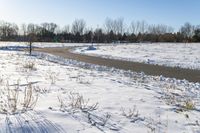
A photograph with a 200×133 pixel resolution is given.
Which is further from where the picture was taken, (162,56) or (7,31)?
(7,31)

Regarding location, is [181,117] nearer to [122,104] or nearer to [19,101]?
[122,104]

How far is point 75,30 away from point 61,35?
6.39m

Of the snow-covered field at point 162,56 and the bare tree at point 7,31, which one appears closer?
the snow-covered field at point 162,56

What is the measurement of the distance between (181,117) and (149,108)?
706mm

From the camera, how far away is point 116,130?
4668 mm

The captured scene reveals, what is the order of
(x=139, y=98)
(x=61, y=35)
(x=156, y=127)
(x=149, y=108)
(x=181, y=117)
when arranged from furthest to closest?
(x=61, y=35) → (x=139, y=98) → (x=149, y=108) → (x=181, y=117) → (x=156, y=127)

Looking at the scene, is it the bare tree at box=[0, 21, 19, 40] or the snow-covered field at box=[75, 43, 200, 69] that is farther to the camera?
the bare tree at box=[0, 21, 19, 40]

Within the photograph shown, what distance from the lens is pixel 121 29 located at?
133625mm

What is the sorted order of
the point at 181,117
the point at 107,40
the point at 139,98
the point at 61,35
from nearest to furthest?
the point at 181,117 → the point at 139,98 → the point at 107,40 → the point at 61,35

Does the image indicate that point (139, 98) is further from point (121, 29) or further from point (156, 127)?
point (121, 29)

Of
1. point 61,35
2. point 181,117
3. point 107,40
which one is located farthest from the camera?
point 61,35

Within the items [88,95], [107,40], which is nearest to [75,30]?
[107,40]

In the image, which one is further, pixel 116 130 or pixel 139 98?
pixel 139 98

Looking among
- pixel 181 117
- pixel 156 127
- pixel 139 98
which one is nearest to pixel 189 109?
pixel 181 117
